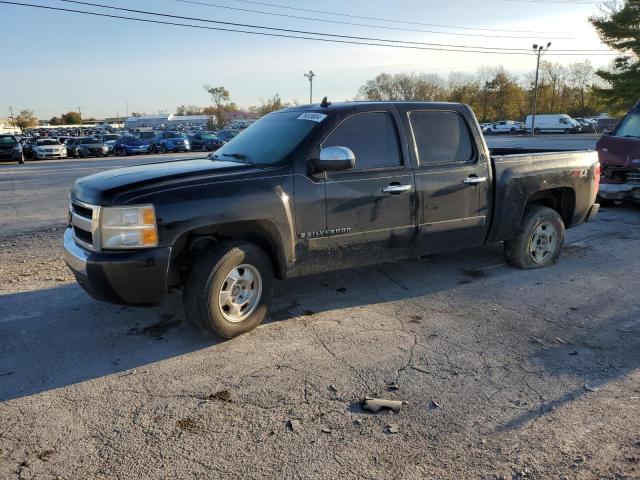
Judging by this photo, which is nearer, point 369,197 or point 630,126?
point 369,197

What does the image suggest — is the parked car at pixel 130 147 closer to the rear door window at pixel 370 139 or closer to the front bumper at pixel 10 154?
the front bumper at pixel 10 154

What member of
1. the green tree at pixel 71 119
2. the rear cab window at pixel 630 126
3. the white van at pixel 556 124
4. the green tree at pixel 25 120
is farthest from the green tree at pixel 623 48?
the green tree at pixel 71 119

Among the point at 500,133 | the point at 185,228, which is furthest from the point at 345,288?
the point at 500,133

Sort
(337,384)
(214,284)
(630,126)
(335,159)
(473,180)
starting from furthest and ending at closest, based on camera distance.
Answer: (630,126) → (473,180) → (335,159) → (214,284) → (337,384)

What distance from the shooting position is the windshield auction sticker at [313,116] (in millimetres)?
4754

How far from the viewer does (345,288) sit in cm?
562

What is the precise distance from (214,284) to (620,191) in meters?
8.53

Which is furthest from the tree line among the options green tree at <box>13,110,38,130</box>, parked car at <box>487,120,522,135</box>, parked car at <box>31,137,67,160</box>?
green tree at <box>13,110,38,130</box>

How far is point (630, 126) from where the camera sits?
10.3 m

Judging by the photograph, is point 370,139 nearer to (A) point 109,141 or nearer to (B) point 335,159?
(B) point 335,159

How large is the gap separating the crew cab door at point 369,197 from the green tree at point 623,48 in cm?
3674

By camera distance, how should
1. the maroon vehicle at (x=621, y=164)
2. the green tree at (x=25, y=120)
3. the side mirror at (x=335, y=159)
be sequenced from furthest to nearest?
the green tree at (x=25, y=120)
the maroon vehicle at (x=621, y=164)
the side mirror at (x=335, y=159)

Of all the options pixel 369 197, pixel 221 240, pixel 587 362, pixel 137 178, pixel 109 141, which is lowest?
pixel 587 362

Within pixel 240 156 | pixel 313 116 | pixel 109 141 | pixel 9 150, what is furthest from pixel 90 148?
pixel 313 116
